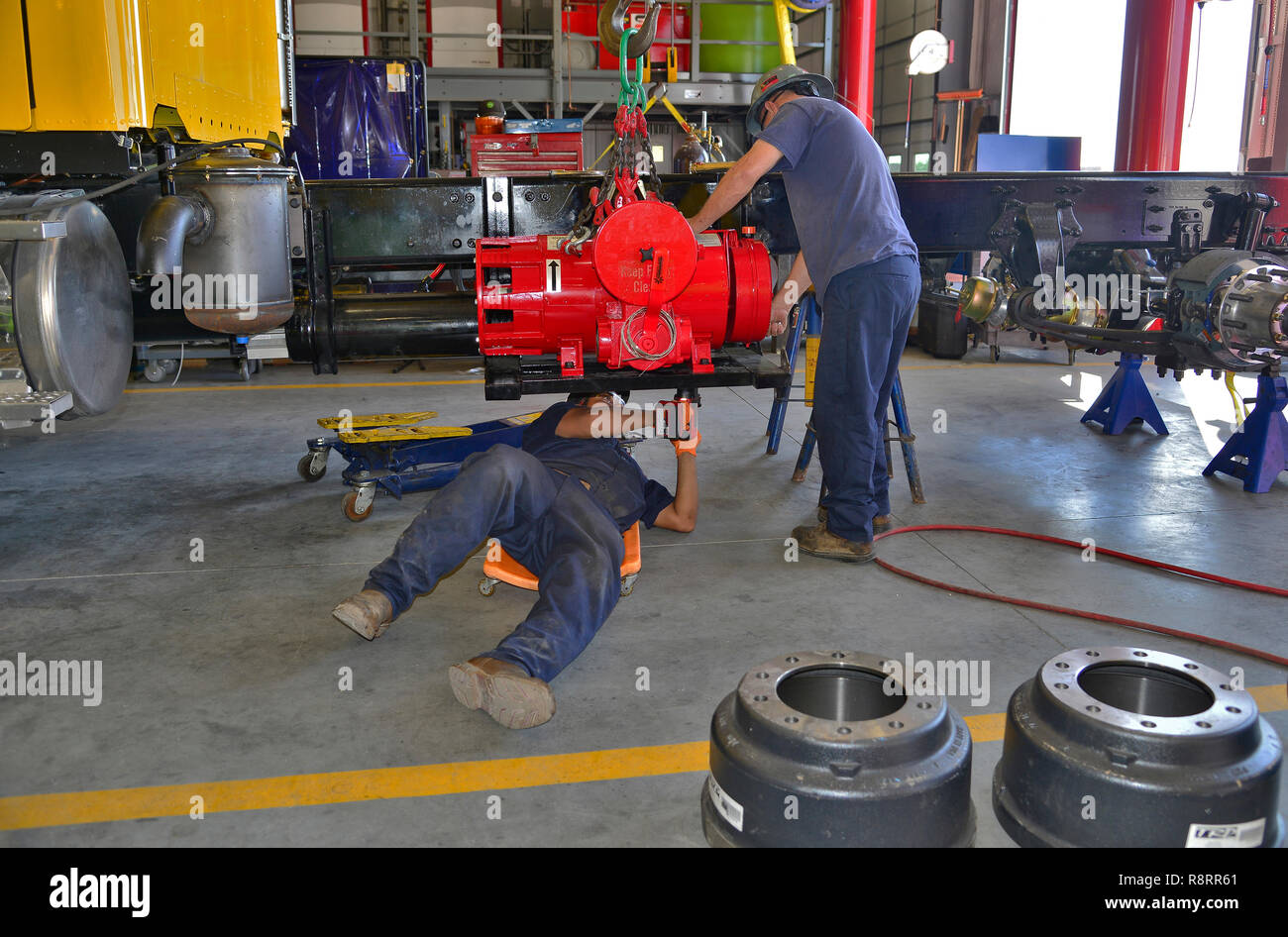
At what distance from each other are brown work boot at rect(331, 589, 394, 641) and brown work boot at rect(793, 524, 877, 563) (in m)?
1.70

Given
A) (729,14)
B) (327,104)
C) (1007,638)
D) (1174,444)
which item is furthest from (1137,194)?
(729,14)

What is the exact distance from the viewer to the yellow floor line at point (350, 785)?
2238 millimetres

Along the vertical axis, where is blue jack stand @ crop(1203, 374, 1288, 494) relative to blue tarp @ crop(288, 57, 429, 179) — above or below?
below

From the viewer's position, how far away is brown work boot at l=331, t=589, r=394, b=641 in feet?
9.27

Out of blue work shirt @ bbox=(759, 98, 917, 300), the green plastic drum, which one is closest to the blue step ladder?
blue work shirt @ bbox=(759, 98, 917, 300)

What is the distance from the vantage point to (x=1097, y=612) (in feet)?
11.0

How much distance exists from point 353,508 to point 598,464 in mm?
1435

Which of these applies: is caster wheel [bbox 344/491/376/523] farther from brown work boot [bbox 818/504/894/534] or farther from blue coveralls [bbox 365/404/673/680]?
brown work boot [bbox 818/504/894/534]

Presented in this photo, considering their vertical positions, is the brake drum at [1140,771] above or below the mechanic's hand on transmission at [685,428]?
below

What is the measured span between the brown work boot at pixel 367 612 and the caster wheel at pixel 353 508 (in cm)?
142

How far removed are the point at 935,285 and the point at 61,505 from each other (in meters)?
4.48

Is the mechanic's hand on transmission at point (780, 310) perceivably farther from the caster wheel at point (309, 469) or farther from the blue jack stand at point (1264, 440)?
the blue jack stand at point (1264, 440)

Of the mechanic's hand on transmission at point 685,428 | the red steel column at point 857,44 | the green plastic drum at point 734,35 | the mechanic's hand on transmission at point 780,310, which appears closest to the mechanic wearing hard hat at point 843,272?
the mechanic's hand on transmission at point 780,310

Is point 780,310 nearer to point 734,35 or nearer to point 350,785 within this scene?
point 350,785
